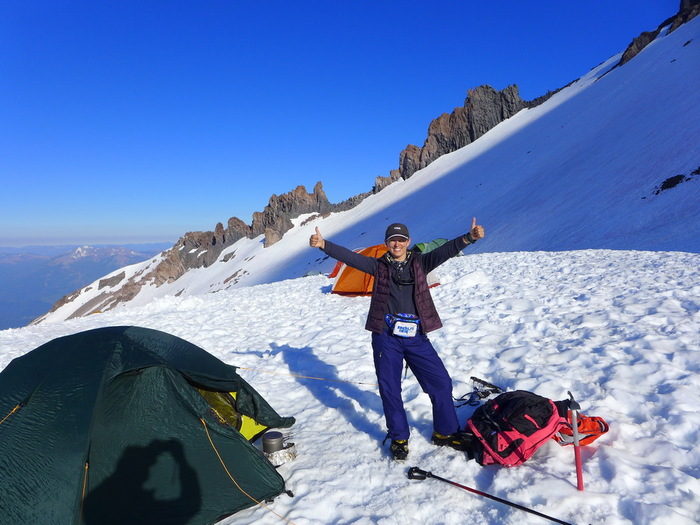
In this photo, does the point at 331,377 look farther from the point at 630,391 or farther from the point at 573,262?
the point at 573,262

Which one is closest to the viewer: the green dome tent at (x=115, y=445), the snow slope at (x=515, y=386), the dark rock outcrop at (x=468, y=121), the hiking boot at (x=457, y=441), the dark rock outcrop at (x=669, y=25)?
the green dome tent at (x=115, y=445)

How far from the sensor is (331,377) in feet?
25.3

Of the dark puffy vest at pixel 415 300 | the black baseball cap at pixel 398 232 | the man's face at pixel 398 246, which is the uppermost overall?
the black baseball cap at pixel 398 232

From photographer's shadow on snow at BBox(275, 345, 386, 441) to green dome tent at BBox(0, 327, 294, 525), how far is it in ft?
5.79

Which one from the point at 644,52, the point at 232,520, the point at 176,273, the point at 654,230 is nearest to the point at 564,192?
the point at 654,230

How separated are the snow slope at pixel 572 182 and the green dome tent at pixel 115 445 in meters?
18.4

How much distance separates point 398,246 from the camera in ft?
15.5

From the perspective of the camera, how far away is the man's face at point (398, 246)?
186 inches

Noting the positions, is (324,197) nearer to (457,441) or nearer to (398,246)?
(398,246)

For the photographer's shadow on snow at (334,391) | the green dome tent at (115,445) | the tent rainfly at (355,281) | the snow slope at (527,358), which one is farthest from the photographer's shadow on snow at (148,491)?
the tent rainfly at (355,281)

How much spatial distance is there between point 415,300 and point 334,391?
10.6 feet

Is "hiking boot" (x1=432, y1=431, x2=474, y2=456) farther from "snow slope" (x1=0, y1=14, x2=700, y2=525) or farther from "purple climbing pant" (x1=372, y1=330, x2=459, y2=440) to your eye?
"purple climbing pant" (x1=372, y1=330, x2=459, y2=440)

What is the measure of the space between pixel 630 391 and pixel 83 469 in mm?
6601

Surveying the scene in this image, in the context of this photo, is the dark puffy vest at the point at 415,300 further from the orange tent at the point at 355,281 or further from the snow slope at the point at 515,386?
the orange tent at the point at 355,281
